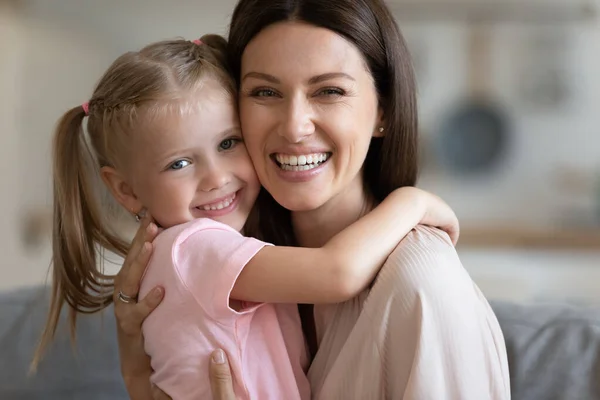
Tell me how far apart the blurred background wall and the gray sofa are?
4.46ft

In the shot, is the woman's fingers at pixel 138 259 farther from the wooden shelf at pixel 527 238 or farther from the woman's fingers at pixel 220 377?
the wooden shelf at pixel 527 238

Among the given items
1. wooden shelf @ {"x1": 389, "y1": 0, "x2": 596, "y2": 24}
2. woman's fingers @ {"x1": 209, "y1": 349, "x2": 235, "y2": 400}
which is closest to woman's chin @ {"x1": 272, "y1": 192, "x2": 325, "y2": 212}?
woman's fingers @ {"x1": 209, "y1": 349, "x2": 235, "y2": 400}

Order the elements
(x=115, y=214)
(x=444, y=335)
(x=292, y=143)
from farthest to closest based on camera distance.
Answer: (x=115, y=214)
(x=292, y=143)
(x=444, y=335)

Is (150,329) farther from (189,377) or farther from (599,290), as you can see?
(599,290)

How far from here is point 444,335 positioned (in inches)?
48.6

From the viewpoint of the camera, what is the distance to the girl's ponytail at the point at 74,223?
158 centimetres

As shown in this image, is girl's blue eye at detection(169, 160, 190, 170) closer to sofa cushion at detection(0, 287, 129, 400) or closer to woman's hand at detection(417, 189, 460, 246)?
woman's hand at detection(417, 189, 460, 246)

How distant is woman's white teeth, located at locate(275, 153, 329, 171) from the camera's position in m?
1.38

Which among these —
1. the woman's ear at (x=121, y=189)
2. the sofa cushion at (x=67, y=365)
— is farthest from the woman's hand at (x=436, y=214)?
the sofa cushion at (x=67, y=365)

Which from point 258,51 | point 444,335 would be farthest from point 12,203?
point 444,335

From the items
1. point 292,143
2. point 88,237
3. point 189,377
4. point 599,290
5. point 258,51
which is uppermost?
point 258,51

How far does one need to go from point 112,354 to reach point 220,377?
1.04m

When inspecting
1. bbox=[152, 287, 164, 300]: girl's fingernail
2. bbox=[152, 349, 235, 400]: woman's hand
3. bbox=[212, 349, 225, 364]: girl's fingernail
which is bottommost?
bbox=[152, 349, 235, 400]: woman's hand

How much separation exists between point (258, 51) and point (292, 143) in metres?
0.19
